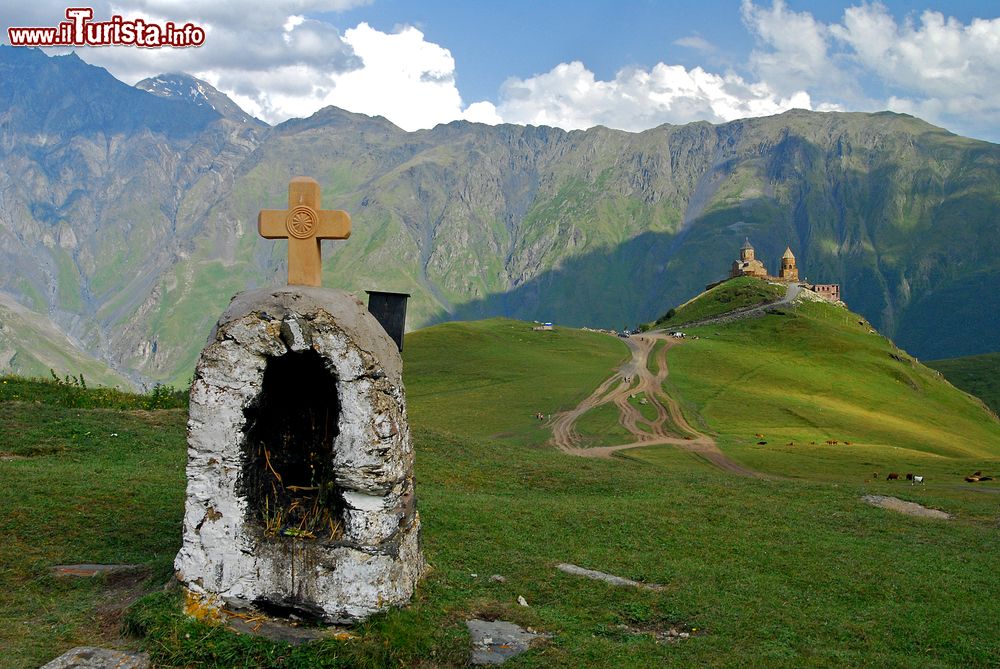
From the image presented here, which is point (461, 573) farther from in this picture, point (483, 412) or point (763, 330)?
point (763, 330)

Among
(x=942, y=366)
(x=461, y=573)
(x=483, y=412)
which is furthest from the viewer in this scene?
(x=942, y=366)

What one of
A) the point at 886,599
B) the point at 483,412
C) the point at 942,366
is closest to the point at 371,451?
the point at 886,599

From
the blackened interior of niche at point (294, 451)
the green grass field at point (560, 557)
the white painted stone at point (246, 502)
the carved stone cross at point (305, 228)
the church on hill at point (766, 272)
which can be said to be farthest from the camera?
the church on hill at point (766, 272)

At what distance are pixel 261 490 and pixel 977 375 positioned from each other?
136218 millimetres

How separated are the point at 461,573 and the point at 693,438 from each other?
42641 mm

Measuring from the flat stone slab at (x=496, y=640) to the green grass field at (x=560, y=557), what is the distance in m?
0.22

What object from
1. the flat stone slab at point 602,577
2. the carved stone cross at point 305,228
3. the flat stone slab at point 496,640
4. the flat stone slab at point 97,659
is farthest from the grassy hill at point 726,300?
the flat stone slab at point 97,659

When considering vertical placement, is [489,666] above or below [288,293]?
below

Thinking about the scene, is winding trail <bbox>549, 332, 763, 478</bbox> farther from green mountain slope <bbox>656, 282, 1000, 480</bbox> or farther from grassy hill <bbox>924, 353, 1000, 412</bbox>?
grassy hill <bbox>924, 353, 1000, 412</bbox>

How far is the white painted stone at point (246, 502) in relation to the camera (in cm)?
1145

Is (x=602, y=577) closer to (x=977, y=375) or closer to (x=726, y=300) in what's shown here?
(x=726, y=300)

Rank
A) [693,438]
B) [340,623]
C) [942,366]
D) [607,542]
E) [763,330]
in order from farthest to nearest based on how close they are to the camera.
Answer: [942,366] → [763,330] → [693,438] → [607,542] → [340,623]

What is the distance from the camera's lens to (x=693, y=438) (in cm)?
5388

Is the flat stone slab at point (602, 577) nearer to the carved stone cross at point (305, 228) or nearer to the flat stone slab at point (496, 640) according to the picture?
the flat stone slab at point (496, 640)
